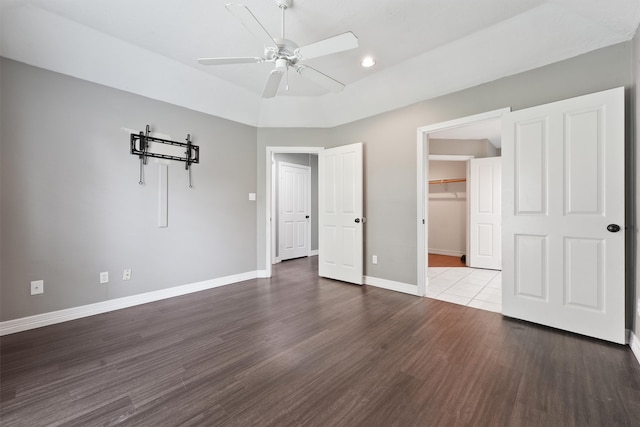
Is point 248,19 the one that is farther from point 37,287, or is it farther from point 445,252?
point 445,252

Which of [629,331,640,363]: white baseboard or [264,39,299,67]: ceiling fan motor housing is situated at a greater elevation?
[264,39,299,67]: ceiling fan motor housing

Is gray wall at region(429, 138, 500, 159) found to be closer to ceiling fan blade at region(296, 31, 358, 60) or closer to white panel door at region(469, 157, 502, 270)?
white panel door at region(469, 157, 502, 270)

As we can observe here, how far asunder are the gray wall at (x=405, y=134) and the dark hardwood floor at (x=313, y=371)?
43.3 inches

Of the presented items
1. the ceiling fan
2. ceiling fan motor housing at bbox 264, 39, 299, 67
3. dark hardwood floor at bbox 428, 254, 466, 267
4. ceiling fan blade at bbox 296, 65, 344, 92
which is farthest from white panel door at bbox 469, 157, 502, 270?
ceiling fan motor housing at bbox 264, 39, 299, 67

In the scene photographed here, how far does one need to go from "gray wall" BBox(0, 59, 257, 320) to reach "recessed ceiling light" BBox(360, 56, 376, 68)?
2.16 m

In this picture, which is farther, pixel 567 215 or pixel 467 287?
pixel 467 287

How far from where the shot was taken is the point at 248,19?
172 centimetres

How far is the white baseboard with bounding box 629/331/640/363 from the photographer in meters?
1.91

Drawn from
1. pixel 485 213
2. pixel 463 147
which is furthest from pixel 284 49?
pixel 485 213

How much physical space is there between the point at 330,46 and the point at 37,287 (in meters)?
3.46

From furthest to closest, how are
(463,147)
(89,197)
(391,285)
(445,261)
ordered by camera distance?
(445,261) → (463,147) → (391,285) → (89,197)

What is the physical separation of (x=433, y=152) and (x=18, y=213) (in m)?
6.00

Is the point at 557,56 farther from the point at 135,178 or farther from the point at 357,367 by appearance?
the point at 135,178

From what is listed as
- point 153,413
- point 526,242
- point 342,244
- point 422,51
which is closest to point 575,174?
point 526,242
